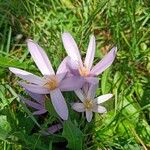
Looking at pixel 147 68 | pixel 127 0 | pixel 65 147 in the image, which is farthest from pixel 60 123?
pixel 127 0

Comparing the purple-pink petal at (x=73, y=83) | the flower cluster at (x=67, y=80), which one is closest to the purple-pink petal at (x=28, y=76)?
the flower cluster at (x=67, y=80)

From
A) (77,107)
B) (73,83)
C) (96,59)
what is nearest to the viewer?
(73,83)

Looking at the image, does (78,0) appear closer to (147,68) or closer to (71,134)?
(147,68)

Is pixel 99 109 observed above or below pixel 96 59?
below

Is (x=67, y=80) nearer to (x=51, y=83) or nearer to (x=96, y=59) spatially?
(x=51, y=83)

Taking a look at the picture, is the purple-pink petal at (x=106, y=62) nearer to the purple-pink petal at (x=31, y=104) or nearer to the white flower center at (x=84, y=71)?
the white flower center at (x=84, y=71)

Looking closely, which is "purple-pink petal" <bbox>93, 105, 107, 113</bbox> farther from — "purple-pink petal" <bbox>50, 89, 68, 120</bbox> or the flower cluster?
"purple-pink petal" <bbox>50, 89, 68, 120</bbox>

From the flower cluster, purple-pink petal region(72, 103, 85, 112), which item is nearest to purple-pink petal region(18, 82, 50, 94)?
the flower cluster

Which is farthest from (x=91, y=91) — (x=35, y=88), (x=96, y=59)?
(x=96, y=59)
